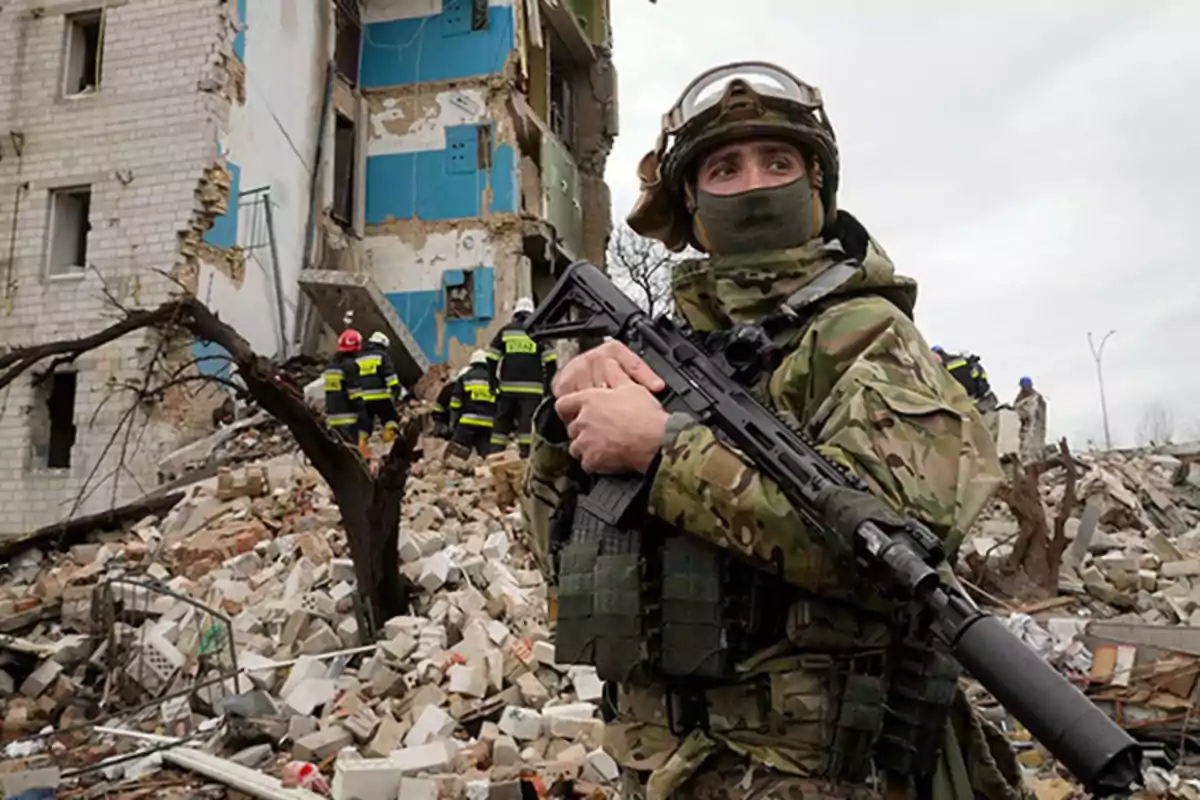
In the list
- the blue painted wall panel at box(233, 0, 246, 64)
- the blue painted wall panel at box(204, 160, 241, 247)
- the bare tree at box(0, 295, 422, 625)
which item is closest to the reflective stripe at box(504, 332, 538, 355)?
the bare tree at box(0, 295, 422, 625)

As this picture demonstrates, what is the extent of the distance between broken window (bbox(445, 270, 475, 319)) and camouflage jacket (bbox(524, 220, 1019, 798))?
1425 centimetres

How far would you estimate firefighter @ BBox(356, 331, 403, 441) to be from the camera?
1004cm

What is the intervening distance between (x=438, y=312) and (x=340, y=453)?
10.3 m

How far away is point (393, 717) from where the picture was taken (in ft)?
15.3

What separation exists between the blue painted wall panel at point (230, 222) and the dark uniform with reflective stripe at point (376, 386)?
3917mm

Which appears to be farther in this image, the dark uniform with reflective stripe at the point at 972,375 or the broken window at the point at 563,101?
the broken window at the point at 563,101

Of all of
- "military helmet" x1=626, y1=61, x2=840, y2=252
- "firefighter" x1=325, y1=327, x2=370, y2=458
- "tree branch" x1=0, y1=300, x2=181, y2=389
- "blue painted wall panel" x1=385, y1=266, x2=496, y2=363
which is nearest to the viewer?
"military helmet" x1=626, y1=61, x2=840, y2=252

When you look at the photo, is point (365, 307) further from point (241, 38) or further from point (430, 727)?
point (430, 727)

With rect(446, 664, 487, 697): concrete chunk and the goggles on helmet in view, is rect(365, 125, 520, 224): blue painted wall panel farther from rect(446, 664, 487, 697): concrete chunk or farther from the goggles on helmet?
the goggles on helmet

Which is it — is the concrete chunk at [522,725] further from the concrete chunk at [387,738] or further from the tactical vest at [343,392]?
the tactical vest at [343,392]

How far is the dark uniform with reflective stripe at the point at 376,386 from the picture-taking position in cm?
1004

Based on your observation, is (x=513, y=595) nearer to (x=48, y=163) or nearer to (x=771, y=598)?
(x=771, y=598)

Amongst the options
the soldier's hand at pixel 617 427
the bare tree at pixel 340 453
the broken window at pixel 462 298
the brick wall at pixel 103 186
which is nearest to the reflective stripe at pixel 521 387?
the bare tree at pixel 340 453

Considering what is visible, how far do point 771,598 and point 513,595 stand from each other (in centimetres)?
438
